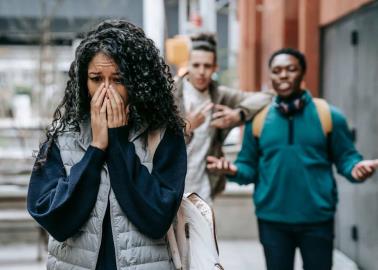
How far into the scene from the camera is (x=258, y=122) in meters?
4.97

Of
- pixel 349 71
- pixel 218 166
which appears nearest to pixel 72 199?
pixel 218 166

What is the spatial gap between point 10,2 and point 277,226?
46.9 ft

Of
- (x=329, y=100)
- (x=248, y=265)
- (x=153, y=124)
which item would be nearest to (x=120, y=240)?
(x=153, y=124)

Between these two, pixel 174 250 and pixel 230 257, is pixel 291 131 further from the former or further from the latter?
pixel 230 257

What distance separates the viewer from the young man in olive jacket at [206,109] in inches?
206

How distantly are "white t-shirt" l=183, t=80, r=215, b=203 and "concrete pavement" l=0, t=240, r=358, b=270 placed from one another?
2.50 metres

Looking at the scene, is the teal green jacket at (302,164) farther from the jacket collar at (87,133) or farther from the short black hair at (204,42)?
the jacket collar at (87,133)

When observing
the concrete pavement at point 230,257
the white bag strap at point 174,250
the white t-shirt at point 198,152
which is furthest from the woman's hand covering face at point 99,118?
the concrete pavement at point 230,257

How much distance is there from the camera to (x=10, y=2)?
58.5 ft

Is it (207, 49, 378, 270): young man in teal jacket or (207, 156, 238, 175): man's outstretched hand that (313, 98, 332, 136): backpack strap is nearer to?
(207, 49, 378, 270): young man in teal jacket

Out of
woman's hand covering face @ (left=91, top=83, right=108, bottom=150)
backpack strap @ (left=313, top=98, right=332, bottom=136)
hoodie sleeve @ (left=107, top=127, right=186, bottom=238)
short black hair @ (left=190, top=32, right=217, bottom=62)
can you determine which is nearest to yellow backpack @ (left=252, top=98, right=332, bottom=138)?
backpack strap @ (left=313, top=98, right=332, bottom=136)

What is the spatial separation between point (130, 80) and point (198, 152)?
267 centimetres

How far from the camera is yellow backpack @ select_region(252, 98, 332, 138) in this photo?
4836mm

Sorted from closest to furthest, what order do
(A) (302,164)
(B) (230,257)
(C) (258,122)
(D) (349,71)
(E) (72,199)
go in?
(E) (72,199) < (A) (302,164) < (C) (258,122) < (D) (349,71) < (B) (230,257)
